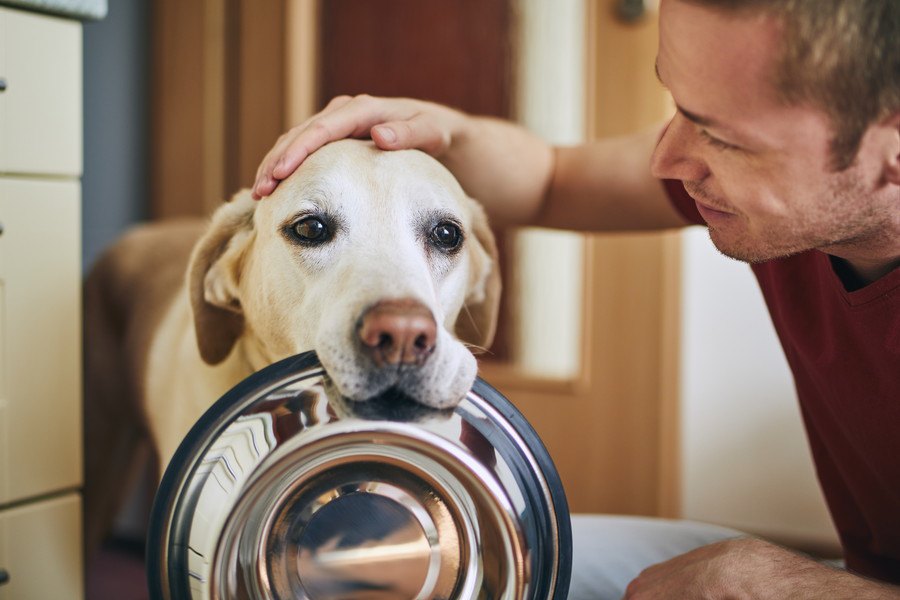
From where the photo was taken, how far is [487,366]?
279 centimetres

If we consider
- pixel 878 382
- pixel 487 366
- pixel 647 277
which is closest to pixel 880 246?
pixel 878 382

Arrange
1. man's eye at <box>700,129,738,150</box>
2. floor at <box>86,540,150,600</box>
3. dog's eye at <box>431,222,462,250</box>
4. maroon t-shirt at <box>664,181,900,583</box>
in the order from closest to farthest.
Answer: man's eye at <box>700,129,738,150</box> → maroon t-shirt at <box>664,181,900,583</box> → dog's eye at <box>431,222,462,250</box> → floor at <box>86,540,150,600</box>

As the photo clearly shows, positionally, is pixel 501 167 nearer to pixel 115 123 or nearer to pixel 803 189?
pixel 803 189

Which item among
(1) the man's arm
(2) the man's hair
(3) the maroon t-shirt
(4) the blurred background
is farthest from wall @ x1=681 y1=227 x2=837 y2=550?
(2) the man's hair

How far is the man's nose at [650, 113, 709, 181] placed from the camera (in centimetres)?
98

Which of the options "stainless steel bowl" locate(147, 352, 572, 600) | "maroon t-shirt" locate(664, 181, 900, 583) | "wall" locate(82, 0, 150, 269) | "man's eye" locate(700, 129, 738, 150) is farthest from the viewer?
"wall" locate(82, 0, 150, 269)

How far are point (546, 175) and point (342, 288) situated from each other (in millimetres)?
638

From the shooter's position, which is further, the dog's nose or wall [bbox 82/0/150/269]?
wall [bbox 82/0/150/269]

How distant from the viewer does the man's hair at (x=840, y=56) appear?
84cm

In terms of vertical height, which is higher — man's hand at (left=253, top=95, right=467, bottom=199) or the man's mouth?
man's hand at (left=253, top=95, right=467, bottom=199)

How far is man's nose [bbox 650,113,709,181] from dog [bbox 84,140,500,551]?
0.30 meters

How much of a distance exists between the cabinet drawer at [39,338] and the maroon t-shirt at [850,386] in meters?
1.08

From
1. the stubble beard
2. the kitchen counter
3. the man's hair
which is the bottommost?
the stubble beard

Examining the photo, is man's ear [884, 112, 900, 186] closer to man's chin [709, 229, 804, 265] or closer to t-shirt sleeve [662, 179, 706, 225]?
man's chin [709, 229, 804, 265]
